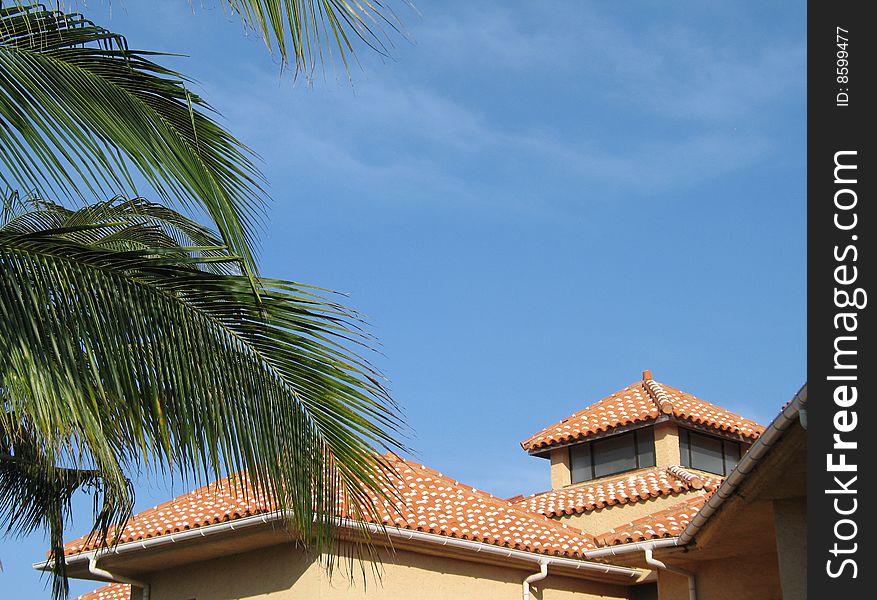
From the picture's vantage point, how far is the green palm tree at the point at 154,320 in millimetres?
5309

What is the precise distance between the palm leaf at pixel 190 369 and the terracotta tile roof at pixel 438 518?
8.10 metres

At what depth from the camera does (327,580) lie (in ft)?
47.6

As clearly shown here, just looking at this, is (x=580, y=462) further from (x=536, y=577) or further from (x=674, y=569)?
(x=674, y=569)

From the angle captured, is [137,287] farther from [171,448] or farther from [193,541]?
[193,541]

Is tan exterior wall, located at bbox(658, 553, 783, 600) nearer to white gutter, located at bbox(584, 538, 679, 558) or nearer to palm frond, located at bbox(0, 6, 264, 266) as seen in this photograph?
white gutter, located at bbox(584, 538, 679, 558)

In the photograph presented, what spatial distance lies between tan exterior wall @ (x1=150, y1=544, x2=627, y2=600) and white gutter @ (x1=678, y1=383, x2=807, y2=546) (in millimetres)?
4473

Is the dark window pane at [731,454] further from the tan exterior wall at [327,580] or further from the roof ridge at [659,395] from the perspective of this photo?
the tan exterior wall at [327,580]

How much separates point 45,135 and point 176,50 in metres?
1.00

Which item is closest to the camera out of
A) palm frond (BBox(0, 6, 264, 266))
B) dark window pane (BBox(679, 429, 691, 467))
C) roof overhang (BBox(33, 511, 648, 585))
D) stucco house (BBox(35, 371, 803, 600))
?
palm frond (BBox(0, 6, 264, 266))

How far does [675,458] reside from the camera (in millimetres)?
20938

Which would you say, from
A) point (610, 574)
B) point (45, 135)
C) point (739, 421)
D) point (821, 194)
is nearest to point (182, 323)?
point (45, 135)

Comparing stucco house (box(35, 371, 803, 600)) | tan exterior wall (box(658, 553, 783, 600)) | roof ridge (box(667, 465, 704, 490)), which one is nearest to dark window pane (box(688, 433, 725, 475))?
roof ridge (box(667, 465, 704, 490))

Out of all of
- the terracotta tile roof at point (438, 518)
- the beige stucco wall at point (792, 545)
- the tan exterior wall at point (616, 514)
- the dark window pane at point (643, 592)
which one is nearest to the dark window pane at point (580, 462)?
the tan exterior wall at point (616, 514)

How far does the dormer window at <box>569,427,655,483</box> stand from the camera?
21312 millimetres
